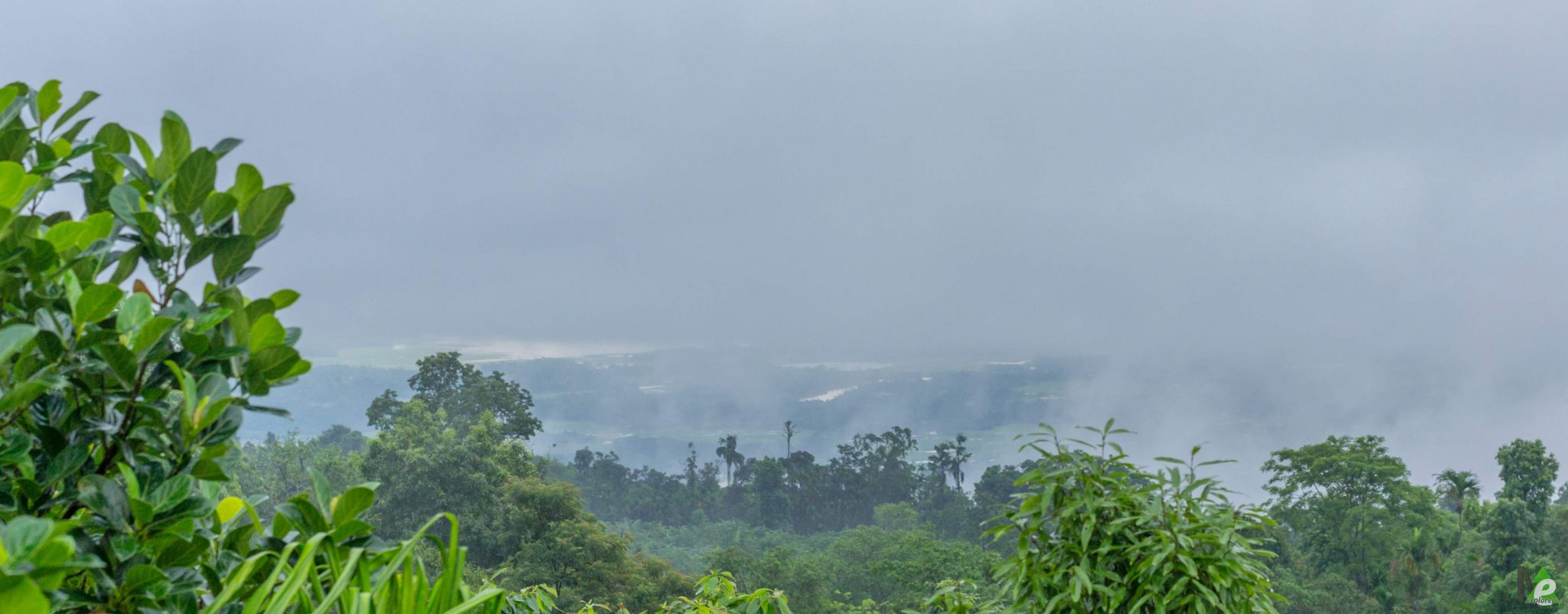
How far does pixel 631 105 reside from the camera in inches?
1944

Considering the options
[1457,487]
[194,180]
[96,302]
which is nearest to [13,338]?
[96,302]

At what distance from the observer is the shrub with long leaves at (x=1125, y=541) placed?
1115 millimetres

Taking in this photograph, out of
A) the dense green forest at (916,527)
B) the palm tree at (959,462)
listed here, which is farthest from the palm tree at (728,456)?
the palm tree at (959,462)

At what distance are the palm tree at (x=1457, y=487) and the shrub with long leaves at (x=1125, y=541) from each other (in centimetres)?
2747

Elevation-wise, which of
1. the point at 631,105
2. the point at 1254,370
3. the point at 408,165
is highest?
the point at 631,105

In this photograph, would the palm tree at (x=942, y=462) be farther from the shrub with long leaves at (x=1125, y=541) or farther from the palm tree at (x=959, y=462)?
the shrub with long leaves at (x=1125, y=541)

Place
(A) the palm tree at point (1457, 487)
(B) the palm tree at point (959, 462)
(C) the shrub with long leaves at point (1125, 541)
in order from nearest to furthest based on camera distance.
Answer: (C) the shrub with long leaves at point (1125, 541), (A) the palm tree at point (1457, 487), (B) the palm tree at point (959, 462)

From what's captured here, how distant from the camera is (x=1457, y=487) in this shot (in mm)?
22078

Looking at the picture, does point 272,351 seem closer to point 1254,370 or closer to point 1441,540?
point 1441,540

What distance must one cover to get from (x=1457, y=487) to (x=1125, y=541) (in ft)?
94.4

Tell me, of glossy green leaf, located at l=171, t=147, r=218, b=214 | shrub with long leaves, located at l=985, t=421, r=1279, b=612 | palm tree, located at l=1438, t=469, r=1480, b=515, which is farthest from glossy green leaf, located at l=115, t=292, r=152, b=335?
palm tree, located at l=1438, t=469, r=1480, b=515

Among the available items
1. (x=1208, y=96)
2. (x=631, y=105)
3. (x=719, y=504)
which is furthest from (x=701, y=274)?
(x=1208, y=96)

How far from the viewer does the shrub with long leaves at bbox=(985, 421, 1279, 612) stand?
1115mm

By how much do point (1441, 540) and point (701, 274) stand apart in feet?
160
